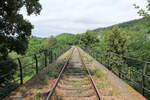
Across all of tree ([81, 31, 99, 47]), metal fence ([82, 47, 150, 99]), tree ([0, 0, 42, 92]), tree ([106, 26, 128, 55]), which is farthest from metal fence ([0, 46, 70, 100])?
tree ([81, 31, 99, 47])

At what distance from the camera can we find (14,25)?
1714 centimetres

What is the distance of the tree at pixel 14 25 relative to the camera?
15.9 m

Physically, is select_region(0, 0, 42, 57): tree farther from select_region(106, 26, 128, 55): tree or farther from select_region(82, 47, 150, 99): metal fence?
select_region(106, 26, 128, 55): tree

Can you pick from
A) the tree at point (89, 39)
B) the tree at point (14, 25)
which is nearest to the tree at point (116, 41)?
the tree at point (14, 25)

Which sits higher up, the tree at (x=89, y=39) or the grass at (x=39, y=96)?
the tree at (x=89, y=39)

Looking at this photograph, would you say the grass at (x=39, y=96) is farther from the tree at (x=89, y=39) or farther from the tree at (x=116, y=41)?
the tree at (x=89, y=39)

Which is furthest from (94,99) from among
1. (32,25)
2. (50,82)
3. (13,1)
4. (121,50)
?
(121,50)

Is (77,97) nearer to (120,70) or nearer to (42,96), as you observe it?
(42,96)

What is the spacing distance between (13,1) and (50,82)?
7380 mm

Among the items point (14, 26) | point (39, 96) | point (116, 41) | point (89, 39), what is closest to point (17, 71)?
point (39, 96)

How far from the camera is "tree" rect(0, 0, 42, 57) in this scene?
52.3 ft

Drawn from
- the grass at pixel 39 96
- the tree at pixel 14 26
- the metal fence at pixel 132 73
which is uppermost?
the tree at pixel 14 26

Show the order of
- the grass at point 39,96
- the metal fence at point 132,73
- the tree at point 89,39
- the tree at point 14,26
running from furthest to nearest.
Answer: the tree at point 89,39 < the tree at point 14,26 < the metal fence at point 132,73 < the grass at point 39,96

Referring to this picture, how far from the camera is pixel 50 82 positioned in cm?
1098
